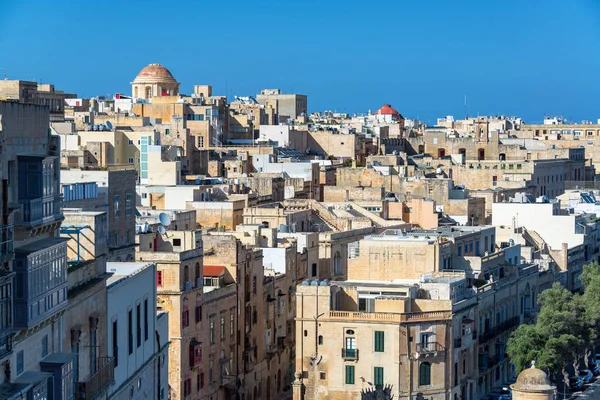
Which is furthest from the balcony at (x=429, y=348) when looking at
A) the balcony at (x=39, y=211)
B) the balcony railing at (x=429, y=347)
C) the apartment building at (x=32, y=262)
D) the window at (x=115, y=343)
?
the balcony at (x=39, y=211)

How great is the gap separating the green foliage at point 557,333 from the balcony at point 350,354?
808cm

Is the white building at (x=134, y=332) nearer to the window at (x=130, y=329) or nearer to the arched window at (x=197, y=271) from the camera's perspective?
the window at (x=130, y=329)

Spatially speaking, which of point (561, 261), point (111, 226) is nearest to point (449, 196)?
point (561, 261)

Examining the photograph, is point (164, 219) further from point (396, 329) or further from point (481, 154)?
point (481, 154)

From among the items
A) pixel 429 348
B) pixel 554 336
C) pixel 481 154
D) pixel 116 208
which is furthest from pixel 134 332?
pixel 481 154

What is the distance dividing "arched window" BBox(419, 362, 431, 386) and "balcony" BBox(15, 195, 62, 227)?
2630cm

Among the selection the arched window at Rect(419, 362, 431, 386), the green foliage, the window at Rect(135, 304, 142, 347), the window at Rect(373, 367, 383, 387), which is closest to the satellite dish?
the window at Rect(373, 367, 383, 387)

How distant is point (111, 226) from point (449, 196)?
40.2 meters

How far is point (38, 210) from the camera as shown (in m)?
26.5

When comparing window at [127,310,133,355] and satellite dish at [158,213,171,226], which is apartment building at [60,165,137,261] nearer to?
satellite dish at [158,213,171,226]

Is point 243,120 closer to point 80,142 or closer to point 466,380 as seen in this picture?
point 80,142

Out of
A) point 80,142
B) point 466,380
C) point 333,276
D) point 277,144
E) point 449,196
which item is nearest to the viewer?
point 466,380

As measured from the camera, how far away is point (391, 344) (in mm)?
51875

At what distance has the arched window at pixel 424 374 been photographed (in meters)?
52.5
